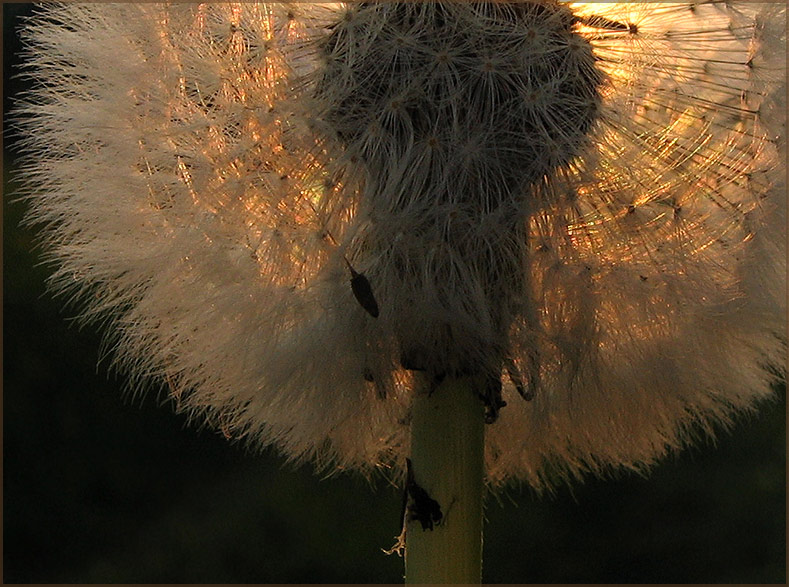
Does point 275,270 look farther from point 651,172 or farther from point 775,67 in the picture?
point 775,67

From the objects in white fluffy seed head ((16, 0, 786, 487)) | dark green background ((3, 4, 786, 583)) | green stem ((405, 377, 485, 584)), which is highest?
dark green background ((3, 4, 786, 583))

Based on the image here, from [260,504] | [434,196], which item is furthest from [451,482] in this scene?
[260,504]

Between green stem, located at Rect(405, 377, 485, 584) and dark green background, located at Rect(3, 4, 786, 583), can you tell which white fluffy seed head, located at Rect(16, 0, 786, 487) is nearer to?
green stem, located at Rect(405, 377, 485, 584)

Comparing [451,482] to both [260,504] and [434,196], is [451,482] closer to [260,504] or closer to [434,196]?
[434,196]

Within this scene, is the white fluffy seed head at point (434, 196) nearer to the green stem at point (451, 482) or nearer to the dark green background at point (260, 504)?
the green stem at point (451, 482)

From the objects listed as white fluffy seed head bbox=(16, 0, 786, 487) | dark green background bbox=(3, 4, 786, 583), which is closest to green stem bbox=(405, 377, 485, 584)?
white fluffy seed head bbox=(16, 0, 786, 487)

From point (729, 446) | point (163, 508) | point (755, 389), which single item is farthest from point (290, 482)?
point (755, 389)
